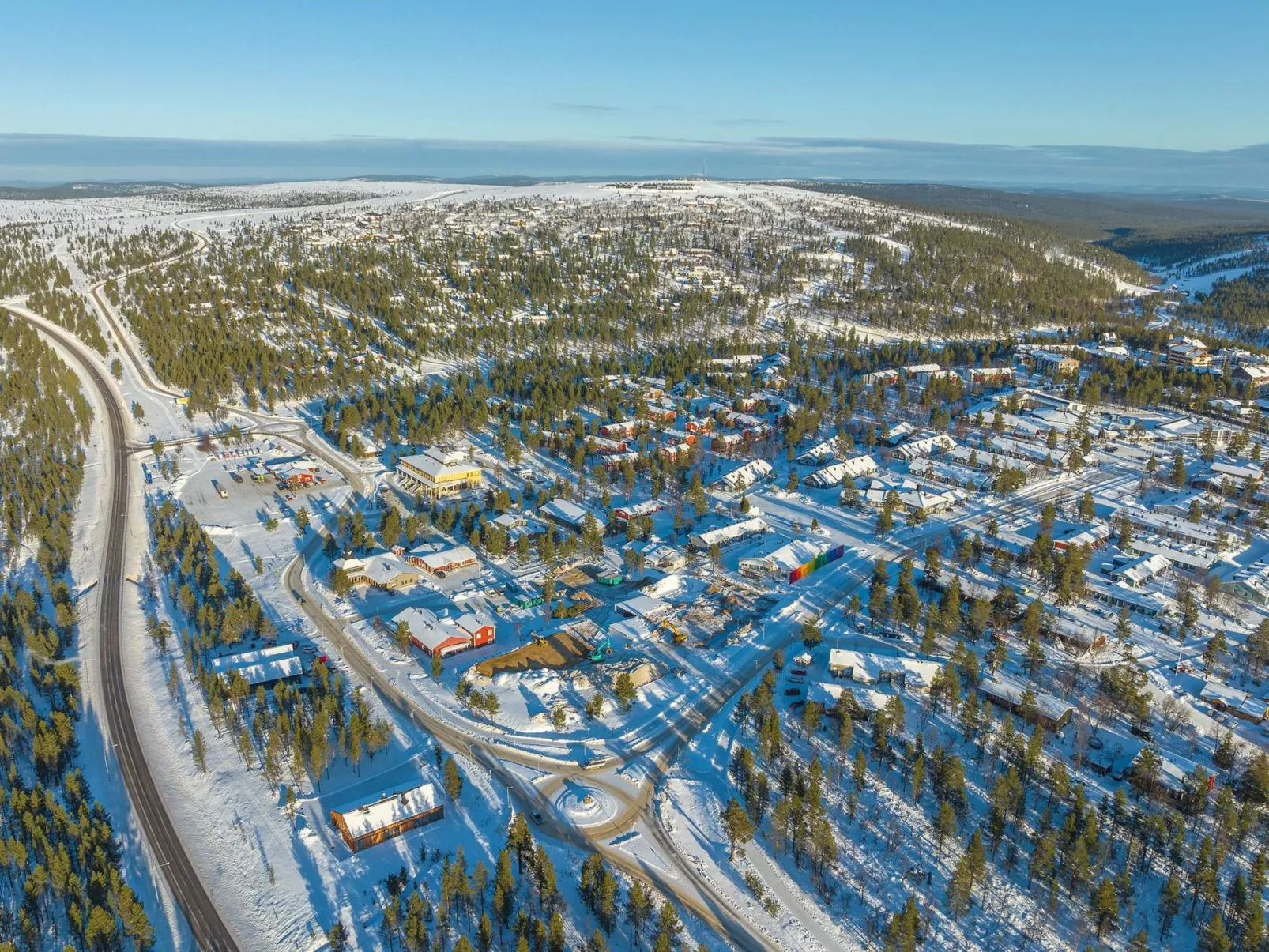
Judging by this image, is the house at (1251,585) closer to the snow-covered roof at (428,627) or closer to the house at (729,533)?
the house at (729,533)

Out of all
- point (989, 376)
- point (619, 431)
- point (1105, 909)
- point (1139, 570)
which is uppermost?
point (1105, 909)

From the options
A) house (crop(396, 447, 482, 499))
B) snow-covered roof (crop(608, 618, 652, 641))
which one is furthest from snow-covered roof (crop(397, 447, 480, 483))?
snow-covered roof (crop(608, 618, 652, 641))

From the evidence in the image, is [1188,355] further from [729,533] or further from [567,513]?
[567,513]

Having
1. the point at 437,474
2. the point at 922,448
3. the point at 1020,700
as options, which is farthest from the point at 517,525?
the point at 922,448

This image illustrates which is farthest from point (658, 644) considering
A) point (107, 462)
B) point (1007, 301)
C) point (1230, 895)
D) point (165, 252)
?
point (165, 252)

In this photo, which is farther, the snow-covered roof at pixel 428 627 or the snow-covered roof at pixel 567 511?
the snow-covered roof at pixel 567 511

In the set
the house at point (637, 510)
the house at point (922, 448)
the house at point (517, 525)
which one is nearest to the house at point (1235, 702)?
the house at point (637, 510)
